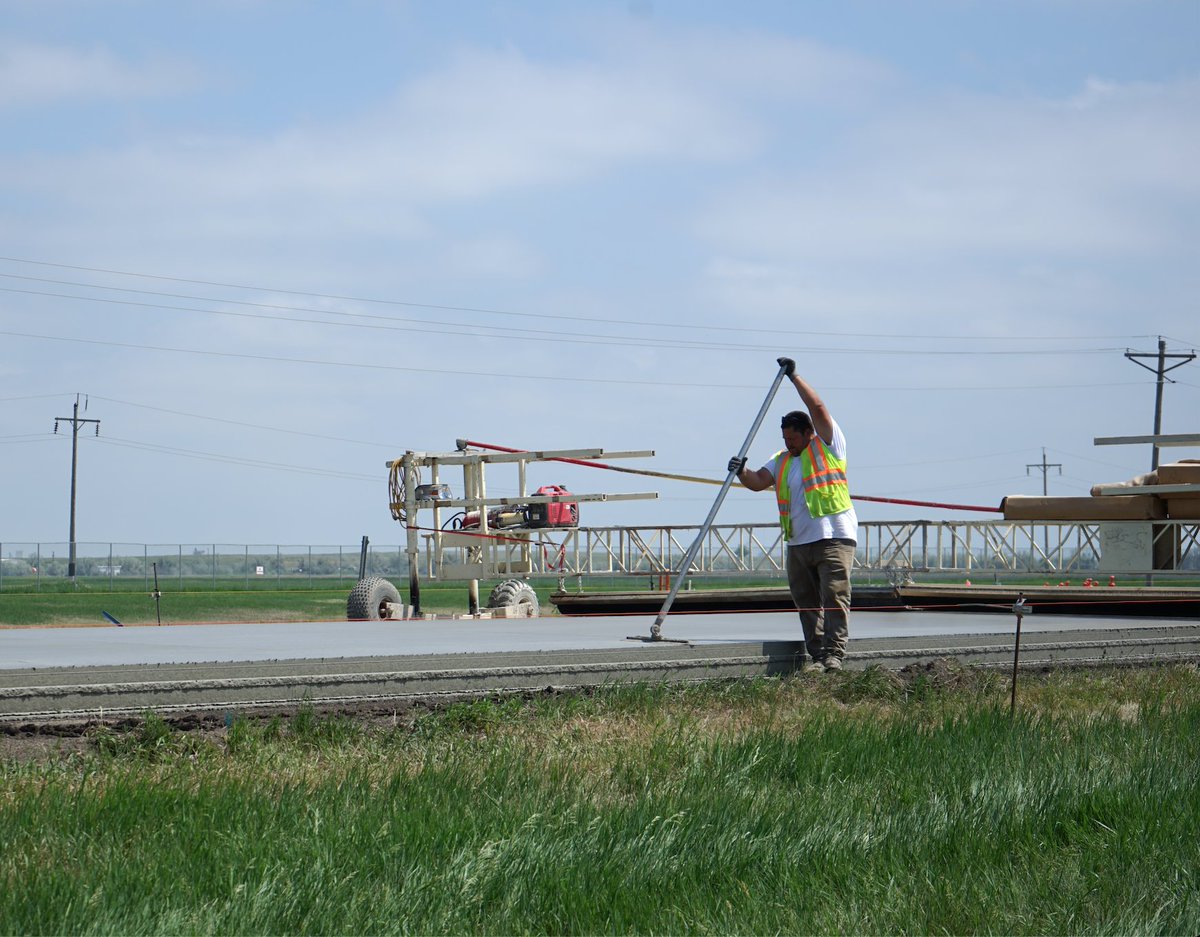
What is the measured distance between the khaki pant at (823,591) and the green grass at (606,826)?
149cm

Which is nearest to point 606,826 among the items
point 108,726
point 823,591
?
point 108,726

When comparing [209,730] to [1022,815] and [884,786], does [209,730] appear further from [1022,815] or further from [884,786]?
[1022,815]

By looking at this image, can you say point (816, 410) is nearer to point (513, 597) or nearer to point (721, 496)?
point (721, 496)

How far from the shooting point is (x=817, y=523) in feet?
30.2

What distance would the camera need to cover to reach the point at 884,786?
19.0 ft

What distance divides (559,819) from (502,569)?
1674 centimetres

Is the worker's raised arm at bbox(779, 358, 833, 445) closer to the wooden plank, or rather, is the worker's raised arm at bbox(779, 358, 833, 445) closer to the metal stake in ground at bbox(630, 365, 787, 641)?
the metal stake in ground at bbox(630, 365, 787, 641)

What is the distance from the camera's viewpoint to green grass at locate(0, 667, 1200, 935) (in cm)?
399

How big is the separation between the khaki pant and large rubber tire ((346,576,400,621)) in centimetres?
1037

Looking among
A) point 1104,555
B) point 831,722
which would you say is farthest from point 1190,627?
point 831,722

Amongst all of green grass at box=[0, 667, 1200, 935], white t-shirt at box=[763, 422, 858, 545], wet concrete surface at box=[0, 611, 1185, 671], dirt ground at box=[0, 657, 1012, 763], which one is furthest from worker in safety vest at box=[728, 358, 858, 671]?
dirt ground at box=[0, 657, 1012, 763]

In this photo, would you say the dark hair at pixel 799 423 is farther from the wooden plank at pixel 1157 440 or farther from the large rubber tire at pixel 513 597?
the large rubber tire at pixel 513 597

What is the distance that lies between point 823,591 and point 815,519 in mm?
490

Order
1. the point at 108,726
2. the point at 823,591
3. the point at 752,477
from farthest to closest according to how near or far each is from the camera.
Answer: the point at 752,477
the point at 823,591
the point at 108,726
